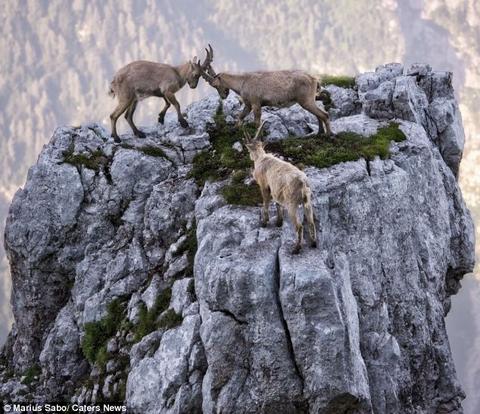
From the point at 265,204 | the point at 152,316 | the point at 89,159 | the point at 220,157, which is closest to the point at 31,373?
the point at 152,316

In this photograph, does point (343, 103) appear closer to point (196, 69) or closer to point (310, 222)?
point (196, 69)

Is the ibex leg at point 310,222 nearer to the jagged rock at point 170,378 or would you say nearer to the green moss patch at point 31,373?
the jagged rock at point 170,378

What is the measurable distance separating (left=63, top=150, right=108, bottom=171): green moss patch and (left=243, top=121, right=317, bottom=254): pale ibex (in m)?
8.76

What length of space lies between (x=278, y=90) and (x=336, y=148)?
11.4ft

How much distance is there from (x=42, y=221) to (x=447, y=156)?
62.0 feet

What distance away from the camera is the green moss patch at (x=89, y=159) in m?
24.5

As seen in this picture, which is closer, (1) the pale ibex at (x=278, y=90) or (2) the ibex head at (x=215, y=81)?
(1) the pale ibex at (x=278, y=90)

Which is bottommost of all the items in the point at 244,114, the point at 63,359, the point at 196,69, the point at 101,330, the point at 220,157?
the point at 63,359

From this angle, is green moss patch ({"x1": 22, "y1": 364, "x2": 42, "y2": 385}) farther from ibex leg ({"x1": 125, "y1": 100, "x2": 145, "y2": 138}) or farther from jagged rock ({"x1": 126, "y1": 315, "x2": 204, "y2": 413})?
ibex leg ({"x1": 125, "y1": 100, "x2": 145, "y2": 138})

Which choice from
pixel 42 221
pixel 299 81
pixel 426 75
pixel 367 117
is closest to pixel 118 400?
pixel 42 221

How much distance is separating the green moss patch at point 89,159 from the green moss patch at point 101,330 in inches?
239

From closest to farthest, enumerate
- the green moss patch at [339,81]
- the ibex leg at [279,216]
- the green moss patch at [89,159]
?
1. the ibex leg at [279,216]
2. the green moss patch at [89,159]
3. the green moss patch at [339,81]

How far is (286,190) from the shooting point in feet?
54.6

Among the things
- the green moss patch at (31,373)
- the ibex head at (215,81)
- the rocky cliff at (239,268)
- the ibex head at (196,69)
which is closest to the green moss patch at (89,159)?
the rocky cliff at (239,268)
